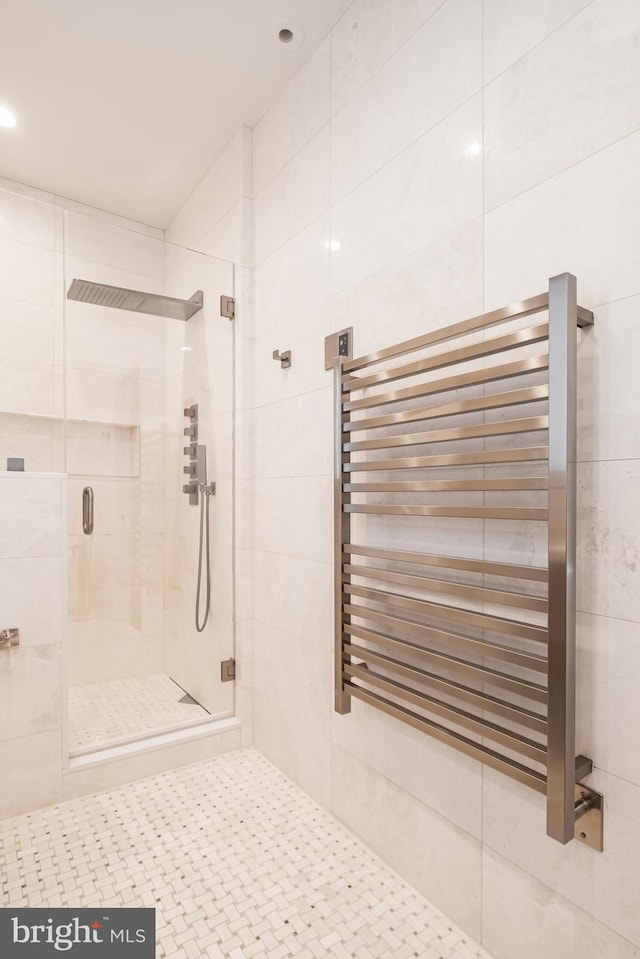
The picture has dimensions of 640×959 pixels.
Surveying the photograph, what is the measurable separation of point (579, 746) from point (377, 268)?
3.92 ft

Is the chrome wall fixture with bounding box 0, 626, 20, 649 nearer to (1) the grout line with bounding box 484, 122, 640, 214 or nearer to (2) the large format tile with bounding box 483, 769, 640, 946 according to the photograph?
(2) the large format tile with bounding box 483, 769, 640, 946

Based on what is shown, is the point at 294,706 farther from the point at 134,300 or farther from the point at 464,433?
the point at 134,300

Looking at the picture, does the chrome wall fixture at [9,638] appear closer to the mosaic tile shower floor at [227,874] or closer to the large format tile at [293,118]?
the mosaic tile shower floor at [227,874]

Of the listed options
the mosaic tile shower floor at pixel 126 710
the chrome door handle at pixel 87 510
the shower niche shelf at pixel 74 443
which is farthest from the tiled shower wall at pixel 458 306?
the chrome door handle at pixel 87 510

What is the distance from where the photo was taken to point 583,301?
0.96 metres

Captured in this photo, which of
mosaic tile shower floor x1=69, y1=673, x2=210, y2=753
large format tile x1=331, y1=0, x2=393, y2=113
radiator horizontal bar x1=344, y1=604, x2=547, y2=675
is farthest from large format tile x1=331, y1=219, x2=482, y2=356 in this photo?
mosaic tile shower floor x1=69, y1=673, x2=210, y2=753

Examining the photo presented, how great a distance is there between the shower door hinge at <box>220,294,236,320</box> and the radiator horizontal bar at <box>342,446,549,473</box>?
Result: 1056 millimetres

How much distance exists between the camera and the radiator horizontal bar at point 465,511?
94 centimetres

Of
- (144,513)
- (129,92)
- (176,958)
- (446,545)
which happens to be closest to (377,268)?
(446,545)

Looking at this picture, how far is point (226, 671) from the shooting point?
206cm

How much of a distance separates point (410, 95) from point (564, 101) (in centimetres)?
49

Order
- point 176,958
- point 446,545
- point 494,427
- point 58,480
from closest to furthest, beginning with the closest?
point 494,427 → point 176,958 → point 446,545 → point 58,480

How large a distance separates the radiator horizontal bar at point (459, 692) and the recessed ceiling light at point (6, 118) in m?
2.30

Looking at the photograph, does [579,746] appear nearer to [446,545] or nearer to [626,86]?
[446,545]
